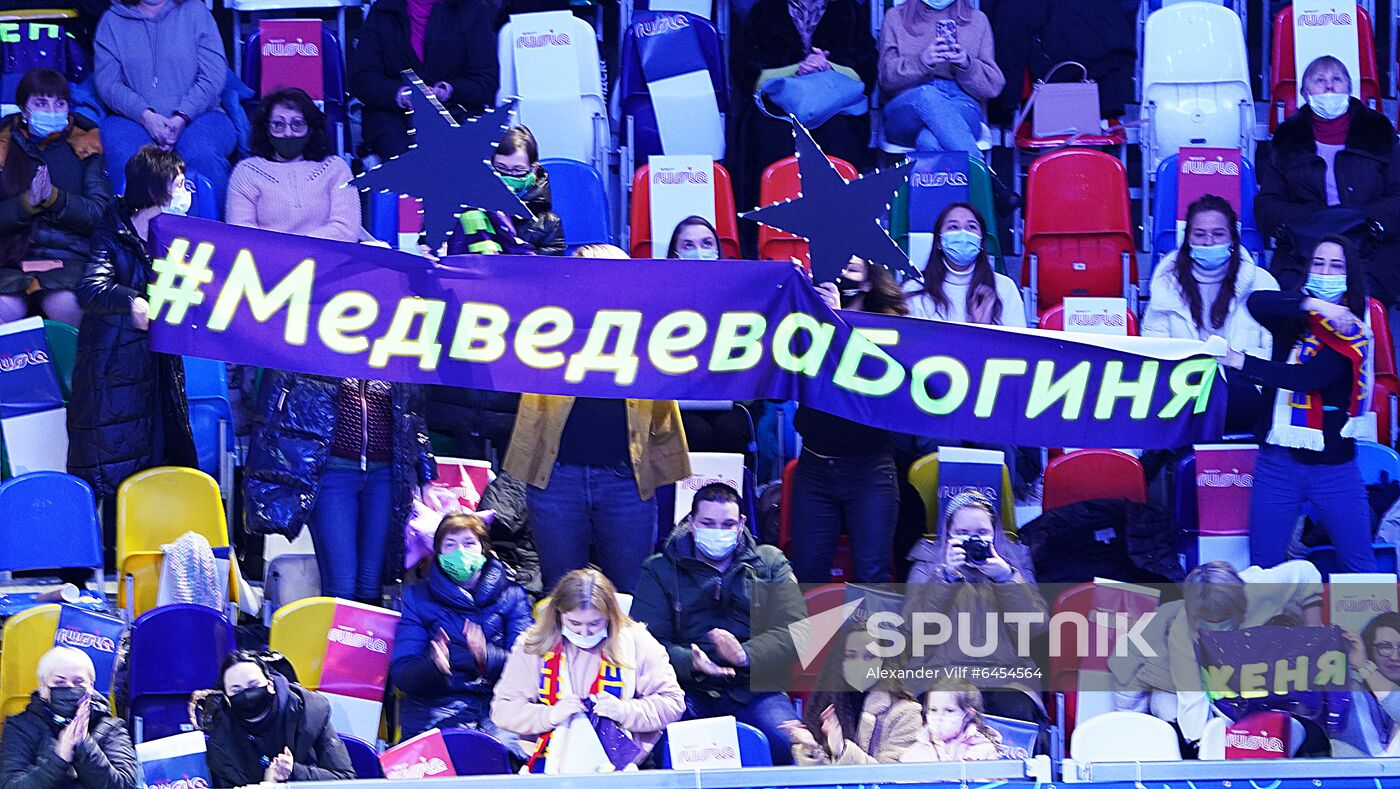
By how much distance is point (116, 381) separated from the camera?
993 centimetres

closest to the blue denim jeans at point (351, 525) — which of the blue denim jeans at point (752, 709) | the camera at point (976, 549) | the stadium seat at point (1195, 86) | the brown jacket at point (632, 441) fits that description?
the brown jacket at point (632, 441)

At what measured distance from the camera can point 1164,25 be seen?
40.9 ft

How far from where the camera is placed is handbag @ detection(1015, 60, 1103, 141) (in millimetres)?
12219

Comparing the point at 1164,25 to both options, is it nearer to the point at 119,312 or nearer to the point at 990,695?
the point at 990,695

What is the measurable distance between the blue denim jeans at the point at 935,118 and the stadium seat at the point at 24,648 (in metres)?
4.98

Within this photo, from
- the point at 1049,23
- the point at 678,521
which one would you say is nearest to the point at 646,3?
the point at 1049,23

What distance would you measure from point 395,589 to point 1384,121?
5.27 metres

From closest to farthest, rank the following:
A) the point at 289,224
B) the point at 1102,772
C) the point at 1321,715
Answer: the point at 1102,772 < the point at 1321,715 < the point at 289,224

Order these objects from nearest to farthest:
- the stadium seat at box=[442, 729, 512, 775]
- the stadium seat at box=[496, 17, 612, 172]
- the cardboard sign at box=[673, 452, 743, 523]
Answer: the stadium seat at box=[442, 729, 512, 775]
the cardboard sign at box=[673, 452, 743, 523]
the stadium seat at box=[496, 17, 612, 172]

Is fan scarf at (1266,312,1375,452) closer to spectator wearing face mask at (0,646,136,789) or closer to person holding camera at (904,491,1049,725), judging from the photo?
person holding camera at (904,491,1049,725)

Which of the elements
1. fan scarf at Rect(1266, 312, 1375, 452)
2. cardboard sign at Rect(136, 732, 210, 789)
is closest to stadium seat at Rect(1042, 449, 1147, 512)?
fan scarf at Rect(1266, 312, 1375, 452)

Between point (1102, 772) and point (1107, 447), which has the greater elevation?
point (1107, 447)

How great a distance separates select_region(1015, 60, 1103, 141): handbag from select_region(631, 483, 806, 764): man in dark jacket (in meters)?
3.73

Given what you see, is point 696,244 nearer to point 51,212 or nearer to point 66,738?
point 51,212
